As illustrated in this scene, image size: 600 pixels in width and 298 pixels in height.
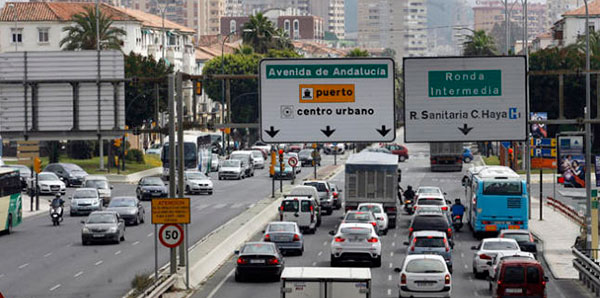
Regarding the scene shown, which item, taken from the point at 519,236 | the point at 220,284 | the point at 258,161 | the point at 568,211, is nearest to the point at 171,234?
the point at 220,284

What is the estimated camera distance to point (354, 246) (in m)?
39.9

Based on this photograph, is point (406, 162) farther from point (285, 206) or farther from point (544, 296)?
point (544, 296)

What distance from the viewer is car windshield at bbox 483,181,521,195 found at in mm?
50000

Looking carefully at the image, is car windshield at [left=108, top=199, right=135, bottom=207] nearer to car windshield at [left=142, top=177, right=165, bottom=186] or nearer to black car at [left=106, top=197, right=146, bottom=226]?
black car at [left=106, top=197, right=146, bottom=226]

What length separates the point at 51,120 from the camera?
27.7 m

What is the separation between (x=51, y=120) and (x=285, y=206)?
25433mm

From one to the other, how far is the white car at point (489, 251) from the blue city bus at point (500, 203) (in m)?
10.9

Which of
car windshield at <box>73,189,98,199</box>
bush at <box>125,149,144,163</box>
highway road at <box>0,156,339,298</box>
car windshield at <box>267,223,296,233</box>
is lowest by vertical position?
highway road at <box>0,156,339,298</box>

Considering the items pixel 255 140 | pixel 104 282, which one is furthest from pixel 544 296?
pixel 255 140

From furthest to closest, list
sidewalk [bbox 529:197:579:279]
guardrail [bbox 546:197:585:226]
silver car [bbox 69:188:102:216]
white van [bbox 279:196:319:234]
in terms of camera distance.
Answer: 1. silver car [bbox 69:188:102:216]
2. guardrail [bbox 546:197:585:226]
3. white van [bbox 279:196:319:234]
4. sidewalk [bbox 529:197:579:279]

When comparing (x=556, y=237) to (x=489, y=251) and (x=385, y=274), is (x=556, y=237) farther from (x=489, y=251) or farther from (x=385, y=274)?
(x=385, y=274)

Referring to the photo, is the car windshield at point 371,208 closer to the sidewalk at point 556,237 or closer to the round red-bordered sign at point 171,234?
the sidewalk at point 556,237

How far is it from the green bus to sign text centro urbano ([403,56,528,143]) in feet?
93.1

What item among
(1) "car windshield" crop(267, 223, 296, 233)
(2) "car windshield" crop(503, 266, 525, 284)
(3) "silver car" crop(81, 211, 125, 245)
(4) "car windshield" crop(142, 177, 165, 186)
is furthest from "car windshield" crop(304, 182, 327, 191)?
(2) "car windshield" crop(503, 266, 525, 284)
